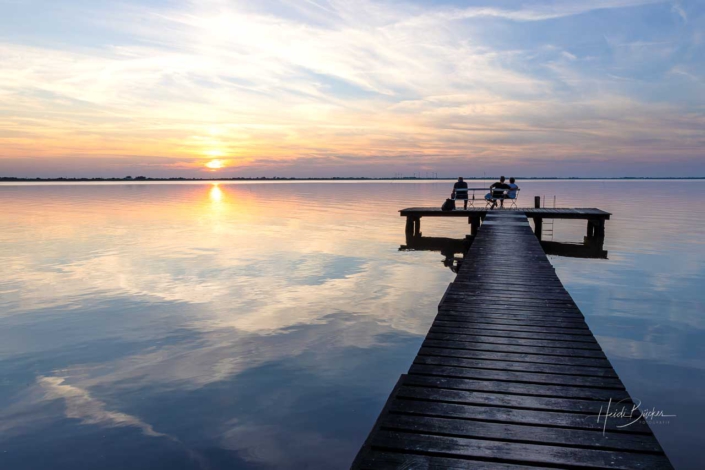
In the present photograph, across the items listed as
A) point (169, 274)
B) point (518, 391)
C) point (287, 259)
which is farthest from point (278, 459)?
point (287, 259)

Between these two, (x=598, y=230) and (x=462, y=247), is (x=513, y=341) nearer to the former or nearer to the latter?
(x=462, y=247)

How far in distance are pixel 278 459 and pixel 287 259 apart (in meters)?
13.5

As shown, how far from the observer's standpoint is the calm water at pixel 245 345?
6141 mm

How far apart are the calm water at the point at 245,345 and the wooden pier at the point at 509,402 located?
1.81 meters

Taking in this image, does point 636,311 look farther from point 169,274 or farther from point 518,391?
point 169,274

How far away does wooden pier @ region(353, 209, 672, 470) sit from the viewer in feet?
11.4

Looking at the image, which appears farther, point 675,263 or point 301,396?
point 675,263

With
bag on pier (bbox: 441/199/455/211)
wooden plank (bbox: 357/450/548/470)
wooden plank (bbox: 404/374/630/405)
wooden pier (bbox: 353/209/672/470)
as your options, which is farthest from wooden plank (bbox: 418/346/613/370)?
bag on pier (bbox: 441/199/455/211)

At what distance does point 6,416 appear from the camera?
664 centimetres

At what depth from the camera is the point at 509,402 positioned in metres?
4.31

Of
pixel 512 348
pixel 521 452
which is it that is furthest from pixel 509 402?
pixel 512 348

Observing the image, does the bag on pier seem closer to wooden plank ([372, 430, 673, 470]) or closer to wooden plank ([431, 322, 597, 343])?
wooden plank ([431, 322, 597, 343])

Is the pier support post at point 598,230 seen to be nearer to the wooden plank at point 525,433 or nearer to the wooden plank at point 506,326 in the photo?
the wooden plank at point 506,326

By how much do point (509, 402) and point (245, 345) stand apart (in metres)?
6.24
